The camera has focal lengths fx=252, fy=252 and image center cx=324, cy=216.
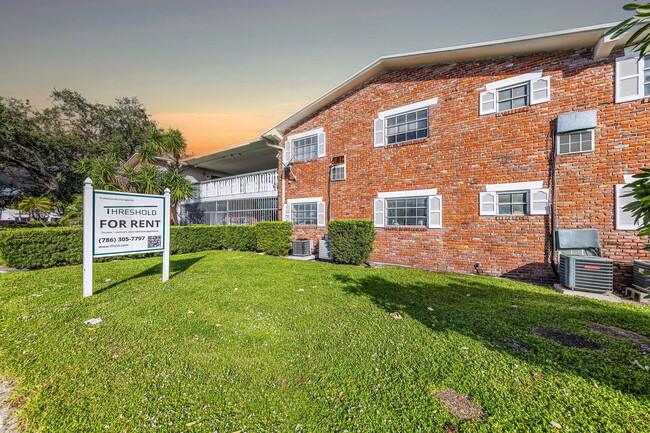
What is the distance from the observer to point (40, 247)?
869cm

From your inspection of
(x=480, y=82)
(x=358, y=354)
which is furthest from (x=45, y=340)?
(x=480, y=82)

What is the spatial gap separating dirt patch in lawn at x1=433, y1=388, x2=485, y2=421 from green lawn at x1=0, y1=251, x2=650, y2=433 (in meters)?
0.06

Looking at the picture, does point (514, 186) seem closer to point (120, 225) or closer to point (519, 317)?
point (519, 317)

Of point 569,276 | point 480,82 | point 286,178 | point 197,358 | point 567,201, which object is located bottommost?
point 197,358

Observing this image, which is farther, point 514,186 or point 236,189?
point 236,189

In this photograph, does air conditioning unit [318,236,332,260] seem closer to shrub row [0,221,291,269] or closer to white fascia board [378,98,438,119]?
shrub row [0,221,291,269]

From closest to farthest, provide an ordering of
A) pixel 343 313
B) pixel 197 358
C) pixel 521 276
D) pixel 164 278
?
pixel 197 358
pixel 343 313
pixel 164 278
pixel 521 276

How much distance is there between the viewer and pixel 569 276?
612cm

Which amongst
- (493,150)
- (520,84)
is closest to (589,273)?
(493,150)

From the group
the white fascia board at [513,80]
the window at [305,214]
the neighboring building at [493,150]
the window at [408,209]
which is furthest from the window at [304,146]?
the white fascia board at [513,80]

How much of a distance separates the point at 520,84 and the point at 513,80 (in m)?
0.23

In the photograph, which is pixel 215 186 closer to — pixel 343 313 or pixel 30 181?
pixel 343 313

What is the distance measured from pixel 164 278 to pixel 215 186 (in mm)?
11459

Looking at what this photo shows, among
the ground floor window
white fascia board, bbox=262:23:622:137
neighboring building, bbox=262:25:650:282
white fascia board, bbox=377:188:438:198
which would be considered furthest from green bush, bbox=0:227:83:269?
white fascia board, bbox=377:188:438:198
